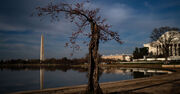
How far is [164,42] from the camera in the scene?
55000 mm

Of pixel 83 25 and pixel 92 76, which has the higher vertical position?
pixel 83 25

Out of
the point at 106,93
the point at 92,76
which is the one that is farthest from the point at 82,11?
A: the point at 106,93

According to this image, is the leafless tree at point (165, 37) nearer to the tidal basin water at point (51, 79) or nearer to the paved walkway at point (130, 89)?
the tidal basin water at point (51, 79)

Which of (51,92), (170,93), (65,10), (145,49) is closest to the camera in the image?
(65,10)

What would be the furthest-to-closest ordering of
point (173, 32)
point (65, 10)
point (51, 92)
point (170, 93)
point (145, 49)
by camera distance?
point (145, 49), point (173, 32), point (51, 92), point (170, 93), point (65, 10)

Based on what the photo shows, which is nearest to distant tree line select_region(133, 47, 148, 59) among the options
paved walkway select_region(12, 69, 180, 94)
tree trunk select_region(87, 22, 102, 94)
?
paved walkway select_region(12, 69, 180, 94)

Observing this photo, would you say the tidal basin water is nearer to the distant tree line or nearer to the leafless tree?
the leafless tree

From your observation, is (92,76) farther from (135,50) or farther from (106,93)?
(135,50)

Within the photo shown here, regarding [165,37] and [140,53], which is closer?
[165,37]

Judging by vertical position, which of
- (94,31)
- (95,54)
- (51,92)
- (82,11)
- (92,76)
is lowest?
(51,92)

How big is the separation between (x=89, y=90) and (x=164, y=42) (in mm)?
51889

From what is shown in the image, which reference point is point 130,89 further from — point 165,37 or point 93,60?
point 165,37

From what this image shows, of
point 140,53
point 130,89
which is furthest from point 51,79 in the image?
point 140,53

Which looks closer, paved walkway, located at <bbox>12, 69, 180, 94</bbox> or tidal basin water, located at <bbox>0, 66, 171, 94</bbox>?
paved walkway, located at <bbox>12, 69, 180, 94</bbox>
